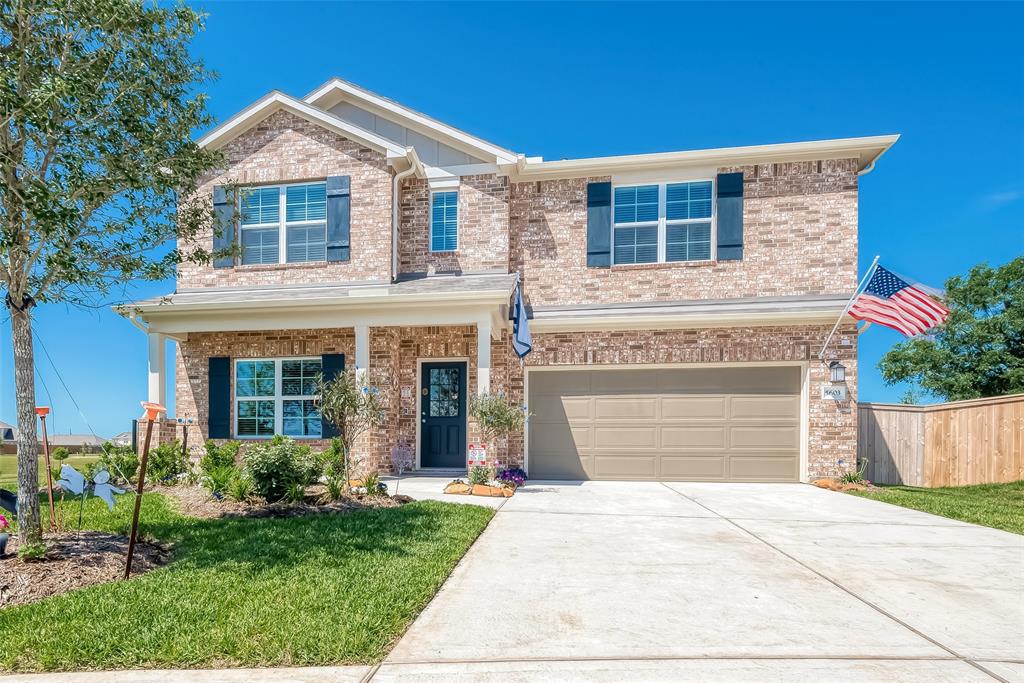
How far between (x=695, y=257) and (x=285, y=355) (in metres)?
8.35

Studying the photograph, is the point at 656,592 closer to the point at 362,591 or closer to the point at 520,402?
the point at 362,591

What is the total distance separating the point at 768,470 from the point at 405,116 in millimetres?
9988

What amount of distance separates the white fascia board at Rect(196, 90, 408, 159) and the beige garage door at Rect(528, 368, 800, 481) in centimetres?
535

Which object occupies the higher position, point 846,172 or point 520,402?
point 846,172

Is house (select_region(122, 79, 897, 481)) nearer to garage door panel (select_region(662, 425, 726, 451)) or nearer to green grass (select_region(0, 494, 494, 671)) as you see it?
garage door panel (select_region(662, 425, 726, 451))

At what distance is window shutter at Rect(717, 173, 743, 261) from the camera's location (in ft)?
34.4

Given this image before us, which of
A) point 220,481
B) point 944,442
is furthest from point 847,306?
point 220,481

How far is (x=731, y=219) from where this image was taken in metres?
10.5

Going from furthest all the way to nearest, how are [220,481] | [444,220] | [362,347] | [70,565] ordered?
[444,220]
[362,347]
[220,481]
[70,565]

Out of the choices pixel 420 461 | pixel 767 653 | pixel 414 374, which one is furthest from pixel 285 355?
pixel 767 653

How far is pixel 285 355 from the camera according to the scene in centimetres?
1079

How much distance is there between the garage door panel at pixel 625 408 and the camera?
10.2 metres

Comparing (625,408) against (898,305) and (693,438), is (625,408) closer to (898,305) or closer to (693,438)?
(693,438)

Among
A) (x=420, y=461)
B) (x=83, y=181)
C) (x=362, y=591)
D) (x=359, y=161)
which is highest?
(x=359, y=161)
